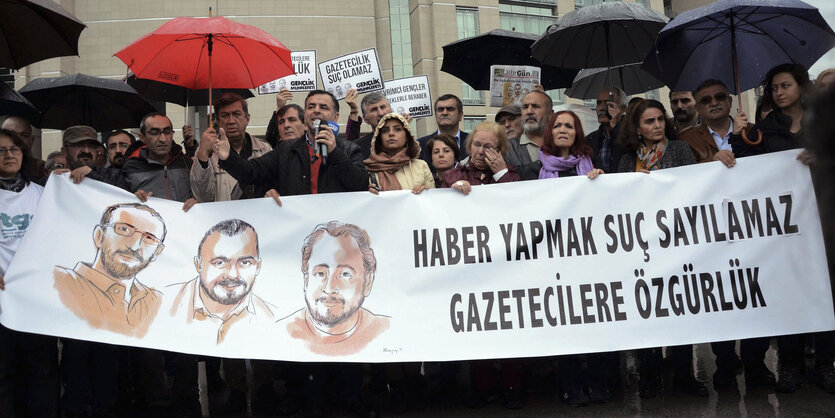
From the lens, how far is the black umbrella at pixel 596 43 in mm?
7402

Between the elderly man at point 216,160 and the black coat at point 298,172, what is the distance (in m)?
0.13

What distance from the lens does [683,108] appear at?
675 cm

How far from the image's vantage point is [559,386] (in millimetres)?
5336

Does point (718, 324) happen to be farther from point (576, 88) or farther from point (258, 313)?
point (576, 88)

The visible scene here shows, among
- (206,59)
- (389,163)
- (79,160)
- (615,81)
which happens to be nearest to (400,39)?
(615,81)

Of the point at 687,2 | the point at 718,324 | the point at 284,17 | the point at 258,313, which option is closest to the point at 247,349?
the point at 258,313

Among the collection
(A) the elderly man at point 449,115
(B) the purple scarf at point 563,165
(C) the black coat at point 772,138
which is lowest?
(B) the purple scarf at point 563,165

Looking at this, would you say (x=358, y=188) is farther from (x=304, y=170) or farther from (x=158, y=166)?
(x=158, y=166)

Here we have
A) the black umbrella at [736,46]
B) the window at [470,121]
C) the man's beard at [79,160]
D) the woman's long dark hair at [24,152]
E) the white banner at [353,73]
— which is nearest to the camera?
the woman's long dark hair at [24,152]

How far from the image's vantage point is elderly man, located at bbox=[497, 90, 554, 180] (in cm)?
608

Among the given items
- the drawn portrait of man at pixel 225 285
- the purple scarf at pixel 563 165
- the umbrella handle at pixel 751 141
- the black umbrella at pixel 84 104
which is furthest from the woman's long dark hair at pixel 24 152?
the umbrella handle at pixel 751 141

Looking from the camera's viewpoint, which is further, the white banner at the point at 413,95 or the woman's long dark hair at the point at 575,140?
the white banner at the point at 413,95

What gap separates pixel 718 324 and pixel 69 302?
416cm

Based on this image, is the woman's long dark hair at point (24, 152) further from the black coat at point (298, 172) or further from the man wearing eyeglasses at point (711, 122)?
the man wearing eyeglasses at point (711, 122)
